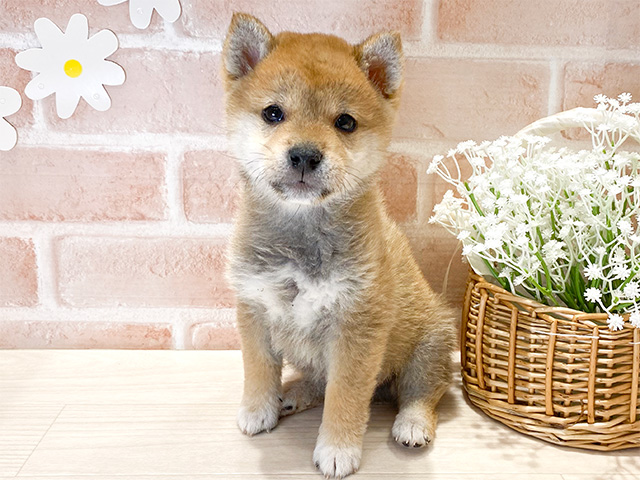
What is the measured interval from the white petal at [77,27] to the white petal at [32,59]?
0.21ft

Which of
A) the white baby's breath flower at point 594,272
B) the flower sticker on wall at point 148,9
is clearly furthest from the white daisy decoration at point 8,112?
the white baby's breath flower at point 594,272

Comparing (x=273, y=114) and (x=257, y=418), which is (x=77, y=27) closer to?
(x=273, y=114)

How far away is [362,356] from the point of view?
92 centimetres

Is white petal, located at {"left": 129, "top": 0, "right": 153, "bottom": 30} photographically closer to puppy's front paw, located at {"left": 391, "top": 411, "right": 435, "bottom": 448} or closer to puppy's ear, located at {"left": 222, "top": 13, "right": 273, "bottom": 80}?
puppy's ear, located at {"left": 222, "top": 13, "right": 273, "bottom": 80}

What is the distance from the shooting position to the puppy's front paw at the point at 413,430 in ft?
3.15

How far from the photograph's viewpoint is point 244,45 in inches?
36.7

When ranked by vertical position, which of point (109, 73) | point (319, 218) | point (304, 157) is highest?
point (109, 73)

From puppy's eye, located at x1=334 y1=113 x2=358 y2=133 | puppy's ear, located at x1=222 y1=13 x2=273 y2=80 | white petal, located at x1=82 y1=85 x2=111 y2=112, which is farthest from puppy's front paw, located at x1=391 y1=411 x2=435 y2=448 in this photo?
white petal, located at x1=82 y1=85 x2=111 y2=112

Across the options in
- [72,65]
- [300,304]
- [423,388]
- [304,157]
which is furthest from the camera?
[72,65]

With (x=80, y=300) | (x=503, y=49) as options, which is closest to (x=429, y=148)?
(x=503, y=49)

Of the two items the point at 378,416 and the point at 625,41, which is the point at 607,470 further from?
the point at 625,41

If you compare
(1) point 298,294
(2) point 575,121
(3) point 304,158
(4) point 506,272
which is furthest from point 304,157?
(2) point 575,121

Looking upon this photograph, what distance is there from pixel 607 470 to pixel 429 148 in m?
0.65

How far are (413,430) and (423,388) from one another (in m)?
0.11
